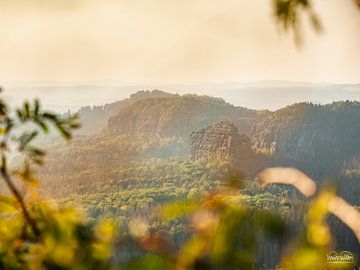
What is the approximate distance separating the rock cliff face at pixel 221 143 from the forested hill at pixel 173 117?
25.8 metres

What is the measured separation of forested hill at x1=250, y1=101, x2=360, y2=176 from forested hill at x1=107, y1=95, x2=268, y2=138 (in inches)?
705

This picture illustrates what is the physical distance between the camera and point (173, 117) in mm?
184250

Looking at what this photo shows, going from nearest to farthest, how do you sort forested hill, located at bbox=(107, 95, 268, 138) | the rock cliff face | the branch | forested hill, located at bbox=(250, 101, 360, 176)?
the branch < the rock cliff face < forested hill, located at bbox=(250, 101, 360, 176) < forested hill, located at bbox=(107, 95, 268, 138)

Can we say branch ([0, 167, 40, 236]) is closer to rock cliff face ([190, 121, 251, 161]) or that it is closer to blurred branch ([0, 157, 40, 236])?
blurred branch ([0, 157, 40, 236])

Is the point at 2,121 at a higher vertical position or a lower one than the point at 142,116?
higher

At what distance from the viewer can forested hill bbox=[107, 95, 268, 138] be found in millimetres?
181875

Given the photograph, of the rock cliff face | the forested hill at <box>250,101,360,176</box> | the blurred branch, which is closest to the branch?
the blurred branch

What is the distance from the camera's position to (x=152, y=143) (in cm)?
17562

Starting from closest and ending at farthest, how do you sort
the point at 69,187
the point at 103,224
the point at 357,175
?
the point at 103,224 → the point at 69,187 → the point at 357,175

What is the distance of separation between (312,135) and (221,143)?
32125mm

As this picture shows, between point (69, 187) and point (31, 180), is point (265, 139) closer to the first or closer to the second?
point (69, 187)

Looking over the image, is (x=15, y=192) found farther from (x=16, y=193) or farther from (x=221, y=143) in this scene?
(x=221, y=143)

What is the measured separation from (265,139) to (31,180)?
514 feet

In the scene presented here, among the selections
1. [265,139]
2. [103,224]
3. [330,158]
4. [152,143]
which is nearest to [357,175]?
[330,158]
